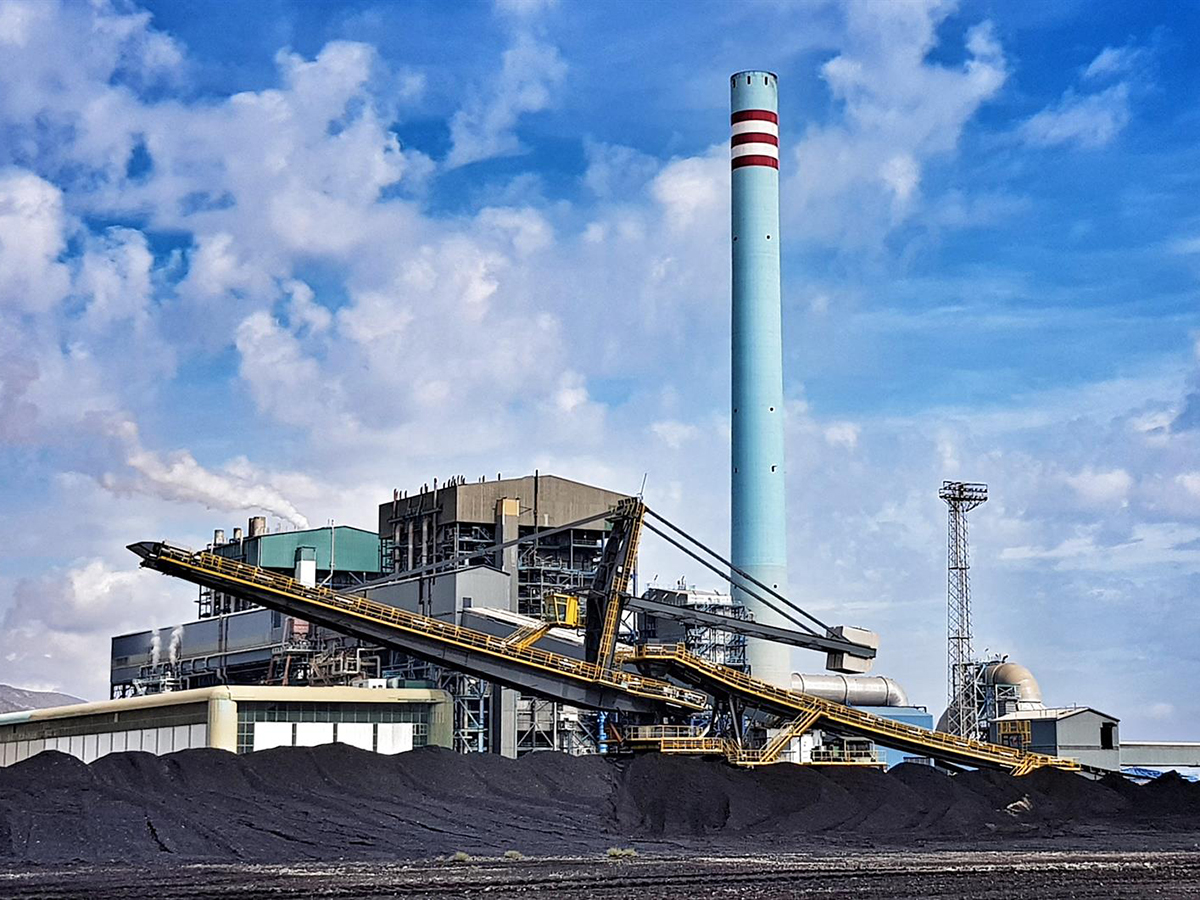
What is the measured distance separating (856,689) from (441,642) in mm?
25213

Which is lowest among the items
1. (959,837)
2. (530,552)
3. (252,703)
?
(959,837)

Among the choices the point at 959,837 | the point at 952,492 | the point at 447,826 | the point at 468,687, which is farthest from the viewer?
the point at 952,492

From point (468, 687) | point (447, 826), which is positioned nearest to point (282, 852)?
point (447, 826)

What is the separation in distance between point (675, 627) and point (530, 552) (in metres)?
5.98

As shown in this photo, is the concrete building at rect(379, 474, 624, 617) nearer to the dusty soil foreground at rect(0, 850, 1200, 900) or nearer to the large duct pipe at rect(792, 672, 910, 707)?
the large duct pipe at rect(792, 672, 910, 707)

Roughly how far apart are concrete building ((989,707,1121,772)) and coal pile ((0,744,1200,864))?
9.61 m

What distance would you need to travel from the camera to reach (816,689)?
57219mm

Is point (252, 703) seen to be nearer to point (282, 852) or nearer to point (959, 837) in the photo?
point (282, 852)

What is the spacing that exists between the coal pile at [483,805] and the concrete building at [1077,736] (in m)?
9.61

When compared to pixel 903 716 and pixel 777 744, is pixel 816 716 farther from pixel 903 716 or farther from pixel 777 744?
pixel 903 716

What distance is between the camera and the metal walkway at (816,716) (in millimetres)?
40531

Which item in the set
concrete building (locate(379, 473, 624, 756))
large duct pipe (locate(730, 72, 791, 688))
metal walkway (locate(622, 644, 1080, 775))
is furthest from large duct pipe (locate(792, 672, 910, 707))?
metal walkway (locate(622, 644, 1080, 775))

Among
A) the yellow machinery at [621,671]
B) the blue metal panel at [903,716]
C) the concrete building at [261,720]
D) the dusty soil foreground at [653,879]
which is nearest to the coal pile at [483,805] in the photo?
the yellow machinery at [621,671]

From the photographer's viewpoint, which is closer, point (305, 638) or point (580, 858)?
point (580, 858)
